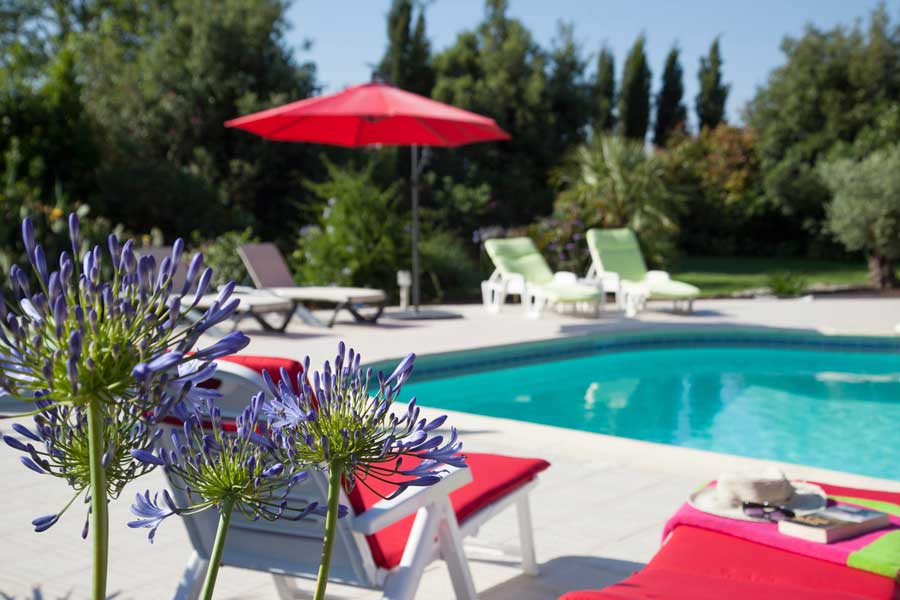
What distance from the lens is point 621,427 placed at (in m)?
7.25

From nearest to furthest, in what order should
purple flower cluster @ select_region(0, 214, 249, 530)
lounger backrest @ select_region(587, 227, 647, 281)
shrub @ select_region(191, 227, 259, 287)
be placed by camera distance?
purple flower cluster @ select_region(0, 214, 249, 530) < lounger backrest @ select_region(587, 227, 647, 281) < shrub @ select_region(191, 227, 259, 287)

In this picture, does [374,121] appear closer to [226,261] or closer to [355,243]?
[355,243]

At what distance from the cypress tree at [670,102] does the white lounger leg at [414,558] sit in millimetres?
26141

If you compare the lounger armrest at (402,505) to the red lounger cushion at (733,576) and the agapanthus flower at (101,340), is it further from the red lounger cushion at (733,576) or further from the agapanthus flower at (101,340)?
the agapanthus flower at (101,340)

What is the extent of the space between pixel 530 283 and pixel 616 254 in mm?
1387

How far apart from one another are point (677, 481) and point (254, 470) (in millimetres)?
3746

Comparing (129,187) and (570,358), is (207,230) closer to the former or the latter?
(129,187)

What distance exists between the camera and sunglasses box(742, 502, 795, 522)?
278 cm

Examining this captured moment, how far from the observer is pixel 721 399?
26.9ft

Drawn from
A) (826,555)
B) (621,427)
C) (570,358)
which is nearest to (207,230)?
(570,358)

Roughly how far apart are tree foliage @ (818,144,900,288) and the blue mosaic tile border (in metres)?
6.19

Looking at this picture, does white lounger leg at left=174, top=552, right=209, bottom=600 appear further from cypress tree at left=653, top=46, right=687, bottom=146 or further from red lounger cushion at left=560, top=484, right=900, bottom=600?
cypress tree at left=653, top=46, right=687, bottom=146

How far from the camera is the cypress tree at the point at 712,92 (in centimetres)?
2828

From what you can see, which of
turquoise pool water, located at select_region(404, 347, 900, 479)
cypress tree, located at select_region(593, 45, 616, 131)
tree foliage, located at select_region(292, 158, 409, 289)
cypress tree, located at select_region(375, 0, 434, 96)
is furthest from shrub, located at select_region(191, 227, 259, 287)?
cypress tree, located at select_region(593, 45, 616, 131)
